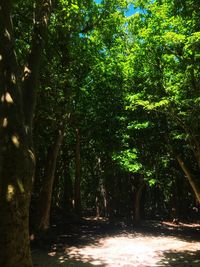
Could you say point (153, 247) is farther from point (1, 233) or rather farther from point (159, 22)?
point (1, 233)

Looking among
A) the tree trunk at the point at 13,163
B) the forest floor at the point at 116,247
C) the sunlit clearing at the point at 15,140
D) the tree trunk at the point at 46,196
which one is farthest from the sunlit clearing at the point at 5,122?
the tree trunk at the point at 46,196

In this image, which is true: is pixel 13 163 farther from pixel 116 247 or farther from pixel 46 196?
pixel 116 247

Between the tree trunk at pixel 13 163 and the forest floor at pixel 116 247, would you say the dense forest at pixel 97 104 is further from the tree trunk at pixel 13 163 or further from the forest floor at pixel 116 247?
the forest floor at pixel 116 247

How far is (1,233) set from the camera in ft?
17.5

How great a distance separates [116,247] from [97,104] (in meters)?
9.49

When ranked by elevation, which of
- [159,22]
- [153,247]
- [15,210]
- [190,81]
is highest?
[159,22]

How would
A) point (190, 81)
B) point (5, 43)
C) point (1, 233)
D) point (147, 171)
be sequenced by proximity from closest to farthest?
1. point (1, 233)
2. point (5, 43)
3. point (190, 81)
4. point (147, 171)

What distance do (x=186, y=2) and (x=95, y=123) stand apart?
1300 centimetres

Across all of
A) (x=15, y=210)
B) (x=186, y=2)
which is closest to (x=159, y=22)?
(x=186, y=2)

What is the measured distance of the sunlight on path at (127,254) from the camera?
12633mm

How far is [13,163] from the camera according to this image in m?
5.63

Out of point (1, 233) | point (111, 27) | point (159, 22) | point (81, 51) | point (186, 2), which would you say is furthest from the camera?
point (111, 27)

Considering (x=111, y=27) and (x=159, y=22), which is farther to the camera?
(x=111, y=27)

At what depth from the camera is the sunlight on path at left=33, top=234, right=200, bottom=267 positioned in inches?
497
